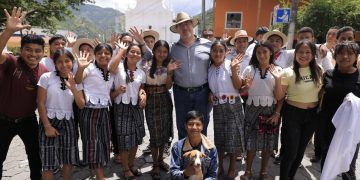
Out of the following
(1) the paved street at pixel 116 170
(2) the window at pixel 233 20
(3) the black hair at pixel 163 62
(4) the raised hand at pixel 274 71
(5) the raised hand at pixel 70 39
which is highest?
(2) the window at pixel 233 20

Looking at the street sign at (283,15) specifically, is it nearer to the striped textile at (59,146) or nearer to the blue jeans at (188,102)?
the blue jeans at (188,102)

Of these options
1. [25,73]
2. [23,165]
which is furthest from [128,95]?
[23,165]

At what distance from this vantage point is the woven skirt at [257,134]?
3959 mm

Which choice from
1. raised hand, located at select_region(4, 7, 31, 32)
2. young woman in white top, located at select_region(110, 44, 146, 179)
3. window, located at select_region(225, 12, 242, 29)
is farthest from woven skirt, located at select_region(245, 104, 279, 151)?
window, located at select_region(225, 12, 242, 29)

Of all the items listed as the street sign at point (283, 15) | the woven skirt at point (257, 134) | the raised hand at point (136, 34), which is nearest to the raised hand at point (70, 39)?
the raised hand at point (136, 34)

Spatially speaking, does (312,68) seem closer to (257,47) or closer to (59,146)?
(257,47)

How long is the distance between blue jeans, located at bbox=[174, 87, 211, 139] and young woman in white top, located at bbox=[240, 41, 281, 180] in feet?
1.85

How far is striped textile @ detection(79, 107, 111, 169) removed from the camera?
362cm

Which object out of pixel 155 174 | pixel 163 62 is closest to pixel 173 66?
pixel 163 62

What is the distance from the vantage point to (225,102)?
3.91 meters

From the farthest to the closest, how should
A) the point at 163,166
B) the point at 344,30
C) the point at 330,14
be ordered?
the point at 330,14
the point at 344,30
the point at 163,166

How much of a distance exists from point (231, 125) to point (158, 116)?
1005 mm

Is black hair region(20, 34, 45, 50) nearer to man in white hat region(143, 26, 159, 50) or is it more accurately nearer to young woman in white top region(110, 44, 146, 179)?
young woman in white top region(110, 44, 146, 179)

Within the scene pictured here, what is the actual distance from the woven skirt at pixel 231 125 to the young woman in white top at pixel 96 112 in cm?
144
